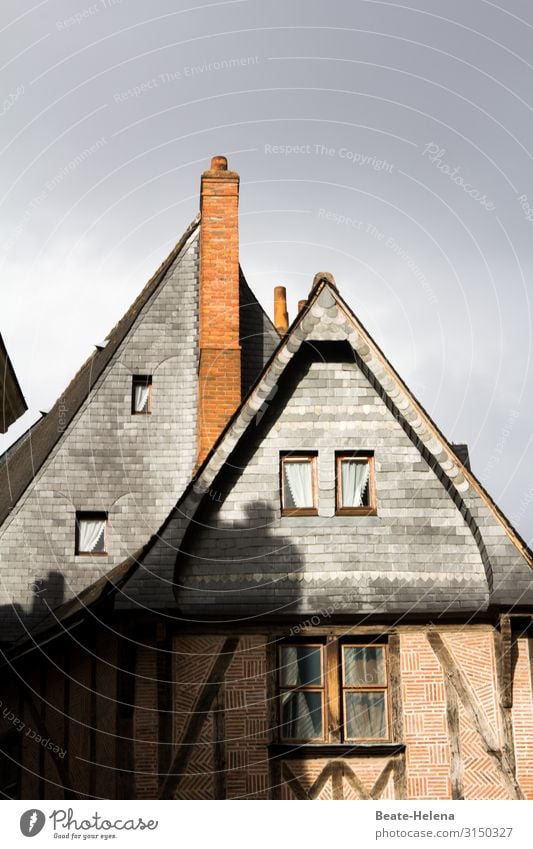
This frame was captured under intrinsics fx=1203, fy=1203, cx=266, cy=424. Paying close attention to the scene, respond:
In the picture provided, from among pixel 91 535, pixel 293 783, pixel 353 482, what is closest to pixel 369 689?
pixel 293 783

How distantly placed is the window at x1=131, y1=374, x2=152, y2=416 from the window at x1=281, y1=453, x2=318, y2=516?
3974mm

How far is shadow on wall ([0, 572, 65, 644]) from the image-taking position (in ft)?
61.6

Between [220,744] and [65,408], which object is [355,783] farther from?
[65,408]

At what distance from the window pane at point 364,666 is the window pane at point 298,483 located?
7.08 ft

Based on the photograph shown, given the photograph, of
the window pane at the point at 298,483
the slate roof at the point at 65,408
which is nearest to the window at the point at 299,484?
the window pane at the point at 298,483

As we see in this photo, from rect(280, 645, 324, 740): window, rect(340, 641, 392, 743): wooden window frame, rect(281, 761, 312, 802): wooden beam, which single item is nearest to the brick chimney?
rect(280, 645, 324, 740): window

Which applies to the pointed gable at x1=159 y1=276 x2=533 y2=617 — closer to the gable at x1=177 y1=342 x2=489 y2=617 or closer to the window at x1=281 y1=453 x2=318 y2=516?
the gable at x1=177 y1=342 x2=489 y2=617

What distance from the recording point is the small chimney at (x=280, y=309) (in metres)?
Result: 27.8

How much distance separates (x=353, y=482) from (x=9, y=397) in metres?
7.21

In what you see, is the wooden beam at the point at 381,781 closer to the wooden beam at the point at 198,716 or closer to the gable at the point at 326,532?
the gable at the point at 326,532

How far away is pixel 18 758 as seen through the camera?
55.9ft

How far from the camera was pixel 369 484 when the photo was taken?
17.3m

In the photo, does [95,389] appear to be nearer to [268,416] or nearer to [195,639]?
[268,416]

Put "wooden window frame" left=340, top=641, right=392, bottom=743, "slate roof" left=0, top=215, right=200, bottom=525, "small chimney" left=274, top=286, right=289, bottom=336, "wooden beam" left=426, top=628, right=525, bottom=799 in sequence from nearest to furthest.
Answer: "wooden beam" left=426, top=628, right=525, bottom=799 < "wooden window frame" left=340, top=641, right=392, bottom=743 < "slate roof" left=0, top=215, right=200, bottom=525 < "small chimney" left=274, top=286, right=289, bottom=336
